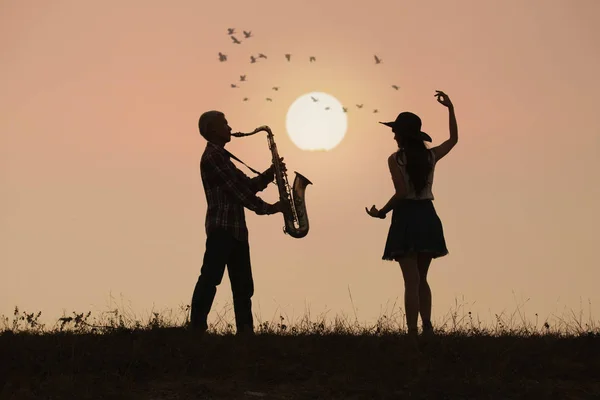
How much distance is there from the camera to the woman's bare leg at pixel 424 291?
12.7 meters

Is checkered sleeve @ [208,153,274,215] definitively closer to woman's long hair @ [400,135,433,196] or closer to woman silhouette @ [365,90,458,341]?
woman silhouette @ [365,90,458,341]

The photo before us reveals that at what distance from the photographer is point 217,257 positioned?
1304cm

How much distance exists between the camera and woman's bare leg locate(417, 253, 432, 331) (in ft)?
→ 41.5

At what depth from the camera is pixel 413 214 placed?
41.2 feet

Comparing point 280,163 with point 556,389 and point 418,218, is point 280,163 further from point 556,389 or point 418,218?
point 556,389

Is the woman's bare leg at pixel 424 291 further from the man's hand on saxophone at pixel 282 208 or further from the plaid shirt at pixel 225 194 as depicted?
the plaid shirt at pixel 225 194

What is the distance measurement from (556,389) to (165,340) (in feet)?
14.5

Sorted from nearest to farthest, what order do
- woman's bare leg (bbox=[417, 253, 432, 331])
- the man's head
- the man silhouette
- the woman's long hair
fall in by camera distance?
the woman's long hair → woman's bare leg (bbox=[417, 253, 432, 331]) → the man silhouette → the man's head

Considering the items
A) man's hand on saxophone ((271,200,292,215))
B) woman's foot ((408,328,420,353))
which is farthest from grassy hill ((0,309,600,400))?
man's hand on saxophone ((271,200,292,215))

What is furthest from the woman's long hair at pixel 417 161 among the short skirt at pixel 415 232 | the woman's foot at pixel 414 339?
the woman's foot at pixel 414 339

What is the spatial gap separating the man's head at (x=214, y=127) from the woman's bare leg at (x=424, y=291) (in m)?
2.94

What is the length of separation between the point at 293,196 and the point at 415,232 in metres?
2.28

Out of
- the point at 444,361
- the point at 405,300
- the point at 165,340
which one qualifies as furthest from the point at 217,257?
the point at 444,361

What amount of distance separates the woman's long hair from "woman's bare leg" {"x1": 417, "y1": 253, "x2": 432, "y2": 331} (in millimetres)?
837
